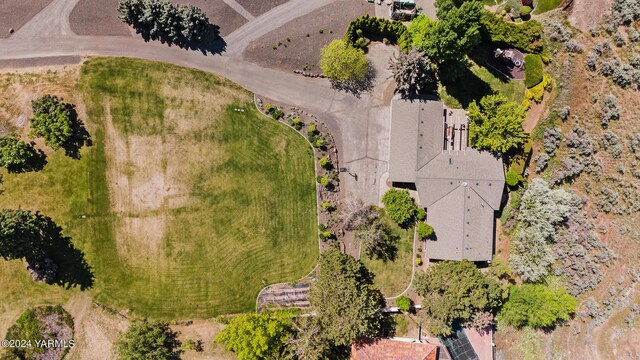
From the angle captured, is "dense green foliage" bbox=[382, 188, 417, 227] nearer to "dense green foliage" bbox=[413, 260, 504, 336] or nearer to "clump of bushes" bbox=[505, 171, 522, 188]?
"dense green foliage" bbox=[413, 260, 504, 336]

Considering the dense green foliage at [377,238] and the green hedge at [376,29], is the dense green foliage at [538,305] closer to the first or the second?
the dense green foliage at [377,238]

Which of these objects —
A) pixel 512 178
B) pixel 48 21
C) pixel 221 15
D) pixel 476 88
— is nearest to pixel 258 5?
pixel 221 15

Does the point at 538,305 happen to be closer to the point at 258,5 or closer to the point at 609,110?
the point at 609,110

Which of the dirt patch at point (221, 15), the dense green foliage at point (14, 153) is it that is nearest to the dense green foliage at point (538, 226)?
the dirt patch at point (221, 15)

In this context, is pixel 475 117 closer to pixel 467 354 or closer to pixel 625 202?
pixel 625 202

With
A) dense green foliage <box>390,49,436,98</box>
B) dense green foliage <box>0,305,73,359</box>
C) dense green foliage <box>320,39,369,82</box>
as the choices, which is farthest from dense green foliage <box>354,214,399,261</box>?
dense green foliage <box>0,305,73,359</box>

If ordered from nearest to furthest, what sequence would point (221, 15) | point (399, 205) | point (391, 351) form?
point (391, 351) < point (399, 205) < point (221, 15)
